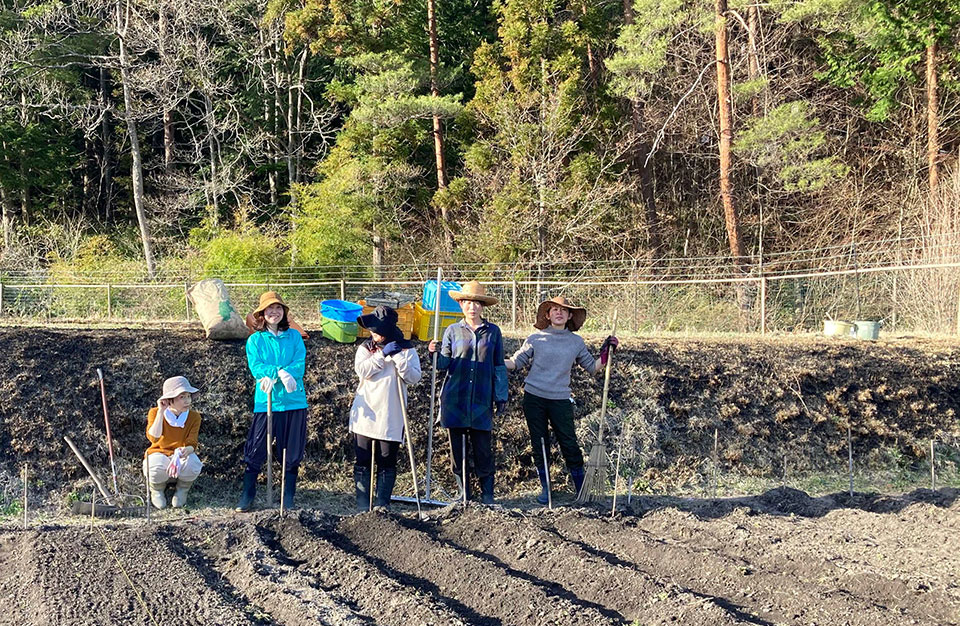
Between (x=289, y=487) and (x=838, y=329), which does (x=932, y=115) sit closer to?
(x=838, y=329)

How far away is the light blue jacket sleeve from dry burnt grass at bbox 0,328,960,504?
1.16 m

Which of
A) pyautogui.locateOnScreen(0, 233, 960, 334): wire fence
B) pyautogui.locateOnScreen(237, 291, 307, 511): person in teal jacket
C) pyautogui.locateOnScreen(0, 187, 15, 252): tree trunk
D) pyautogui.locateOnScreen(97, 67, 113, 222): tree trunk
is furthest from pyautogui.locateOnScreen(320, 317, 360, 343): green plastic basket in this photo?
pyautogui.locateOnScreen(97, 67, 113, 222): tree trunk

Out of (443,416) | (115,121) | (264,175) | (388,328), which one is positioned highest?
(115,121)

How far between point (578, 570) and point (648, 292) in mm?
10604

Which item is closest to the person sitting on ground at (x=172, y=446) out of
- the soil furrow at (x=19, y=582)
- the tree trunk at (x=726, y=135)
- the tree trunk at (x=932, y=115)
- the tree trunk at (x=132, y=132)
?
the soil furrow at (x=19, y=582)

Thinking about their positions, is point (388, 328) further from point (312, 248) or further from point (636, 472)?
point (312, 248)

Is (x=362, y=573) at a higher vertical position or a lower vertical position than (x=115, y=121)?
lower

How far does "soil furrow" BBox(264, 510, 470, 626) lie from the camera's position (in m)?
3.78

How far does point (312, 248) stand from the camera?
20.7 m

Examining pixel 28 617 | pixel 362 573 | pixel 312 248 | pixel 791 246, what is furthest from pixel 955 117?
pixel 28 617

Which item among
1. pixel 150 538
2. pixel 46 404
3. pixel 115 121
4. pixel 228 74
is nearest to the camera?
pixel 150 538

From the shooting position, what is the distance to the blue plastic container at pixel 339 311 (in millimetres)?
7910

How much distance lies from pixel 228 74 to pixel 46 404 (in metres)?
22.5

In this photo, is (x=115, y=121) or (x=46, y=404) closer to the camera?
(x=46, y=404)
